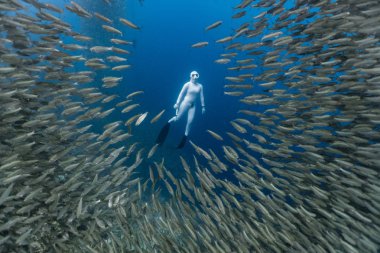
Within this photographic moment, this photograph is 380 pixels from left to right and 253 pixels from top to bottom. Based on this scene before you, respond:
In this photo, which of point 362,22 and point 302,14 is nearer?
point 362,22

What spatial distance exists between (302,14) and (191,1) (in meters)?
53.7

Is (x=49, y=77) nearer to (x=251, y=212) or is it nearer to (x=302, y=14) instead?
(x=251, y=212)

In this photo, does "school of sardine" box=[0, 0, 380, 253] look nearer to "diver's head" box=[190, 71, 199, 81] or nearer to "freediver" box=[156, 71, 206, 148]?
"diver's head" box=[190, 71, 199, 81]

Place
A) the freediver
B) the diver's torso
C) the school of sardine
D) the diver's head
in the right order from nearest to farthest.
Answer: the school of sardine < the diver's head < the freediver < the diver's torso

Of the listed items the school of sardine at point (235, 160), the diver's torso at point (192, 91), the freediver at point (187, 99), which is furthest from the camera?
the diver's torso at point (192, 91)

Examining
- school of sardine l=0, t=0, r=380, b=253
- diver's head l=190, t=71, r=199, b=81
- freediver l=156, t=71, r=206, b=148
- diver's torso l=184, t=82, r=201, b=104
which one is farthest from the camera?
diver's torso l=184, t=82, r=201, b=104

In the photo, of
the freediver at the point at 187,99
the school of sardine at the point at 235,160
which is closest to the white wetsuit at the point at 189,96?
the freediver at the point at 187,99

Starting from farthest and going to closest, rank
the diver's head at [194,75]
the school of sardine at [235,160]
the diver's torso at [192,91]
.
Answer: the diver's torso at [192,91], the diver's head at [194,75], the school of sardine at [235,160]

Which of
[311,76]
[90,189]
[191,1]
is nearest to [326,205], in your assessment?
[311,76]

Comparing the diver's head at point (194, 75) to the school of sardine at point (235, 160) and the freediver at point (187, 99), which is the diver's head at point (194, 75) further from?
the school of sardine at point (235, 160)

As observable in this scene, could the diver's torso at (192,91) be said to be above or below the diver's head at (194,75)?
below

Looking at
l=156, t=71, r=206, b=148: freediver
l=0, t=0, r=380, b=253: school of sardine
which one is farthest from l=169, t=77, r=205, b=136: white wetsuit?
l=0, t=0, r=380, b=253: school of sardine

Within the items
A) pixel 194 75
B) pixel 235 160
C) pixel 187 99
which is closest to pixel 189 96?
pixel 187 99

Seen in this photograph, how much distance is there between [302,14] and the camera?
22.2 ft
